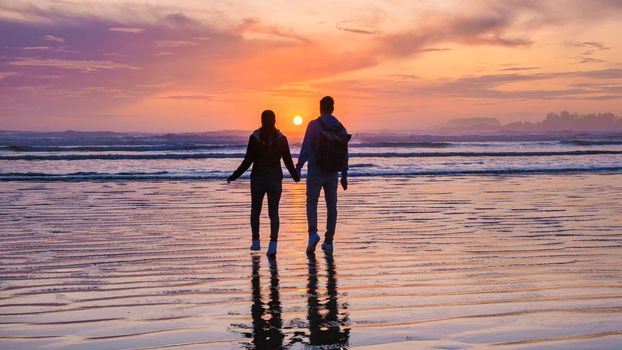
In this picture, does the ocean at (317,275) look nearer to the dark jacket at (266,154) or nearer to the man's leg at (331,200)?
the man's leg at (331,200)

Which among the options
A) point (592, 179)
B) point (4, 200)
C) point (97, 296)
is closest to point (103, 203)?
point (4, 200)

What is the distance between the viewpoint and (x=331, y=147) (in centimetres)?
959

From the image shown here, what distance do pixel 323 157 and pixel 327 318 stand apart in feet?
13.3

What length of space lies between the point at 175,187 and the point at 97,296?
14.9 metres

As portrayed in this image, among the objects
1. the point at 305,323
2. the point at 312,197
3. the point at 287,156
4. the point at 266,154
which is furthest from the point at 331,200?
the point at 305,323

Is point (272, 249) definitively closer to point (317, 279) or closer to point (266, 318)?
point (317, 279)

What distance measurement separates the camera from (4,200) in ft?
56.1

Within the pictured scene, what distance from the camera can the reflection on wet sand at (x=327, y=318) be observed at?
5168 mm

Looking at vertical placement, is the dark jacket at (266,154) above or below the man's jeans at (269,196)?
above

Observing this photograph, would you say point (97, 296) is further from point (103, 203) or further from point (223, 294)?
point (103, 203)

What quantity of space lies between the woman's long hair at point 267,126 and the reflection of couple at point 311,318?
2.33 meters

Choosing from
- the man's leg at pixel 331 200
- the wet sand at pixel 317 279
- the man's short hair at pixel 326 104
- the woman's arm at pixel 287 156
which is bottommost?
the wet sand at pixel 317 279

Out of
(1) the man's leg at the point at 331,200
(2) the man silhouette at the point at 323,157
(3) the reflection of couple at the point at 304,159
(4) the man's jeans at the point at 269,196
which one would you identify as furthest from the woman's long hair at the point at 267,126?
(1) the man's leg at the point at 331,200

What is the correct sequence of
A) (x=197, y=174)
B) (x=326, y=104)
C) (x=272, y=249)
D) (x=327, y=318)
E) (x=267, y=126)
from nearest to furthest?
(x=327, y=318)
(x=272, y=249)
(x=267, y=126)
(x=326, y=104)
(x=197, y=174)
